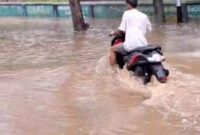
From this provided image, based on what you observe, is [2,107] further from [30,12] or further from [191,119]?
[30,12]

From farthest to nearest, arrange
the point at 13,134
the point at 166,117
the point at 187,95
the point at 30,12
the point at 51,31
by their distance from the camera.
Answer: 1. the point at 30,12
2. the point at 51,31
3. the point at 187,95
4. the point at 166,117
5. the point at 13,134

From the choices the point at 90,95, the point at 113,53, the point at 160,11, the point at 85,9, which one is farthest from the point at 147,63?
the point at 85,9

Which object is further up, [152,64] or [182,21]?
[152,64]

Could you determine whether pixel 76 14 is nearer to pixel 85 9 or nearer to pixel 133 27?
pixel 85 9

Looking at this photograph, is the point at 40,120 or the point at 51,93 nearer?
the point at 40,120

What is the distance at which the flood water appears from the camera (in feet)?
23.2

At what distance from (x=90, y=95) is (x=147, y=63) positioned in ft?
3.68

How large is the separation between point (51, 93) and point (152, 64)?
73.0 inches

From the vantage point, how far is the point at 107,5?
92.3 ft

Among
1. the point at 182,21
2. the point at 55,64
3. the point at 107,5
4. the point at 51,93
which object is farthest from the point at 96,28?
the point at 51,93

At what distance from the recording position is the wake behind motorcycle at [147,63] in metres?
8.97

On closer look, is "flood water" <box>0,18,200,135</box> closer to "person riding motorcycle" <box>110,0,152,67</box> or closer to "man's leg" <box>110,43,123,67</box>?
"man's leg" <box>110,43,123,67</box>

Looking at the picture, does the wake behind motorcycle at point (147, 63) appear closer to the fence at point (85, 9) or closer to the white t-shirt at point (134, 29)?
the white t-shirt at point (134, 29)

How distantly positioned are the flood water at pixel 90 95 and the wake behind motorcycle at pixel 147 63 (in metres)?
0.17
